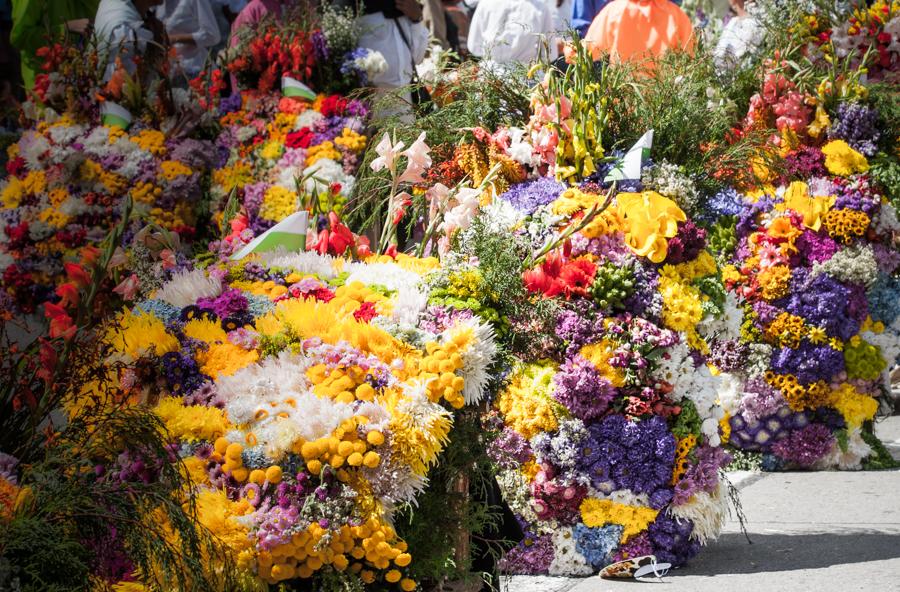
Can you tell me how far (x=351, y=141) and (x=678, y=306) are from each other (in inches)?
118

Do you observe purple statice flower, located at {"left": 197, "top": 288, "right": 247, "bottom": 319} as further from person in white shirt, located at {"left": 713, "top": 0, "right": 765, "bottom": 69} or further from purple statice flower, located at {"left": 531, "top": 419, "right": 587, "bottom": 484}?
person in white shirt, located at {"left": 713, "top": 0, "right": 765, "bottom": 69}

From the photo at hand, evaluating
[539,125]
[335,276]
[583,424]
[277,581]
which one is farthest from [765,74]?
[277,581]

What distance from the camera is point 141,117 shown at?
23.3 feet

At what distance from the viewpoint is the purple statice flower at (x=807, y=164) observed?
624 centimetres

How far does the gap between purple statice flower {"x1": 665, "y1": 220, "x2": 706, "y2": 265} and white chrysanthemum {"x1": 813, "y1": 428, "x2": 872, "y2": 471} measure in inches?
82.3

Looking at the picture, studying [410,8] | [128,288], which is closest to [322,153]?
[410,8]

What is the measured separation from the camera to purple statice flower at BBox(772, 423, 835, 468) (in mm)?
6258

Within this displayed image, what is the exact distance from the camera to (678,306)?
457 centimetres

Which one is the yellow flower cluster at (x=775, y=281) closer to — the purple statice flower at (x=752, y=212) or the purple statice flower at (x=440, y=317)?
the purple statice flower at (x=752, y=212)

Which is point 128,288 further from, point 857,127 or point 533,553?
point 857,127

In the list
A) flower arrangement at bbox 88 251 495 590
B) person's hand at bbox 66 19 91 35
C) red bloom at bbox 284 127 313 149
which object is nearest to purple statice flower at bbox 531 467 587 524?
flower arrangement at bbox 88 251 495 590

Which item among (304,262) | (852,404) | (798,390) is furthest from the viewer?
(852,404)

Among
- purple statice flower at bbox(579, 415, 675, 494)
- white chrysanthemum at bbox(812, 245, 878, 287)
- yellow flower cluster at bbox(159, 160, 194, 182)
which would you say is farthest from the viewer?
yellow flower cluster at bbox(159, 160, 194, 182)

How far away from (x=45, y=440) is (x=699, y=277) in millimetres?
2922
